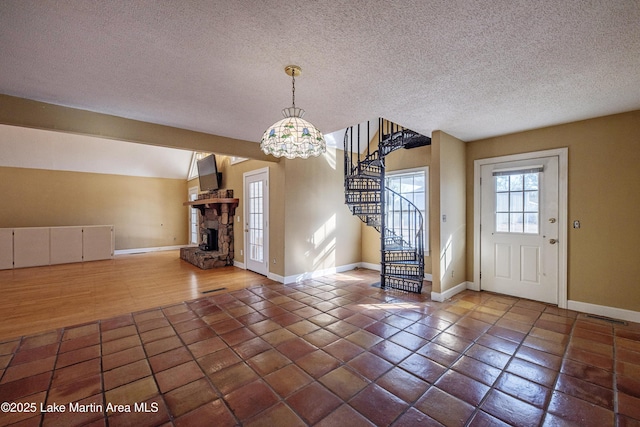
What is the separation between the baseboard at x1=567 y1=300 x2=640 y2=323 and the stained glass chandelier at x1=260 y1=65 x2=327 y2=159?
13.4 feet

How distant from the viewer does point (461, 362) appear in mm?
2314

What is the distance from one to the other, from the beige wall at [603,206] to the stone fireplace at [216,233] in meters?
6.05

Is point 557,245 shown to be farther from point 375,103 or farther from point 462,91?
point 375,103

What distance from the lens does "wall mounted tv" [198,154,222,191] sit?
277 inches

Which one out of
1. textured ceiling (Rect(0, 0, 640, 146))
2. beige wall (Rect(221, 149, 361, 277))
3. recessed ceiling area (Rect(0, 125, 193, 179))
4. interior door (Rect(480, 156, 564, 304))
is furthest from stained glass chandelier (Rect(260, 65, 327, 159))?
recessed ceiling area (Rect(0, 125, 193, 179))

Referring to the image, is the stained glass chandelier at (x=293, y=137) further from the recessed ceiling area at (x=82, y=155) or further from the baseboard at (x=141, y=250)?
the baseboard at (x=141, y=250)

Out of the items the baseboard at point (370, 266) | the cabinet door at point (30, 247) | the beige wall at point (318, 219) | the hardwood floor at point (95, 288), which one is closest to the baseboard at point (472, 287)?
the baseboard at point (370, 266)

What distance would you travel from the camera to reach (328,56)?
2084 mm

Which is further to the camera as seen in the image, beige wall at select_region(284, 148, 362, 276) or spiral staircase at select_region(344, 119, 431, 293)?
beige wall at select_region(284, 148, 362, 276)

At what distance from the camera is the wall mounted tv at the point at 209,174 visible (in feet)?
23.1

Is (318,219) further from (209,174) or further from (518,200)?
(209,174)

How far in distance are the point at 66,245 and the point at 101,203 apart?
1.68m

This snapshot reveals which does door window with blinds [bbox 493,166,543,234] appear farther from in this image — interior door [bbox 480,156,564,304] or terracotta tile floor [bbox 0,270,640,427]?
terracotta tile floor [bbox 0,270,640,427]

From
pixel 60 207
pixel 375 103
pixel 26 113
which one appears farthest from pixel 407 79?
pixel 60 207
